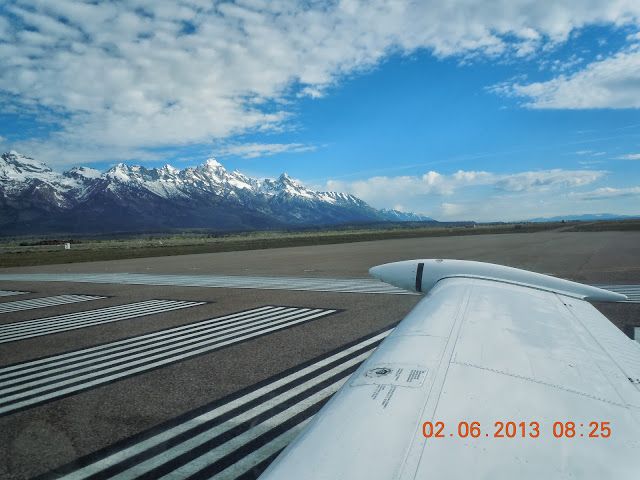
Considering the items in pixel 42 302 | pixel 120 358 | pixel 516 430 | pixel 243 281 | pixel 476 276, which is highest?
pixel 476 276

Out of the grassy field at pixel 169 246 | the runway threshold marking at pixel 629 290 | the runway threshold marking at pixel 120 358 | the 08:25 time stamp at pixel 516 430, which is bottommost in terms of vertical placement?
the grassy field at pixel 169 246

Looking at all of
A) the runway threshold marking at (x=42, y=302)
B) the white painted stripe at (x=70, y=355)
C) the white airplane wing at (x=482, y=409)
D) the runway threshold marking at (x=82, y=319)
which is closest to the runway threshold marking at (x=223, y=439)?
the white airplane wing at (x=482, y=409)

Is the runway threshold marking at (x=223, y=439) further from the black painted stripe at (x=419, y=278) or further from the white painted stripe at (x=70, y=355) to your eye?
the white painted stripe at (x=70, y=355)

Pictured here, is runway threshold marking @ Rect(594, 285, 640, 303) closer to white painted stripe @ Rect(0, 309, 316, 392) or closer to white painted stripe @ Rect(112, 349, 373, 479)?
white painted stripe @ Rect(0, 309, 316, 392)

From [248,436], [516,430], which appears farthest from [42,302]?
[516,430]

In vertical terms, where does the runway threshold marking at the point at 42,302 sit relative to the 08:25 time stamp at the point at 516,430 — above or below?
below

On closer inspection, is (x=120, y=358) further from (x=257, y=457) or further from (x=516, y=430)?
(x=516, y=430)

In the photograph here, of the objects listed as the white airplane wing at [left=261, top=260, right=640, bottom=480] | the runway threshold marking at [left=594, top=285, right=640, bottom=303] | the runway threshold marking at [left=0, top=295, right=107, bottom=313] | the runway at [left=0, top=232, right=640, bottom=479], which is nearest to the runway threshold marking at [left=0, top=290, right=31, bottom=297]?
the runway threshold marking at [left=0, top=295, right=107, bottom=313]
